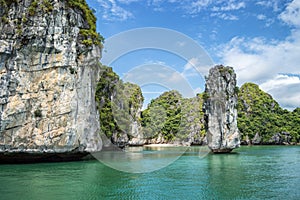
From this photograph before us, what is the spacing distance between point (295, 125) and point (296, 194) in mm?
80227

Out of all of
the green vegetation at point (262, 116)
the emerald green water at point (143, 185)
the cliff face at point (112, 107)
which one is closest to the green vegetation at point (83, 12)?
the emerald green water at point (143, 185)

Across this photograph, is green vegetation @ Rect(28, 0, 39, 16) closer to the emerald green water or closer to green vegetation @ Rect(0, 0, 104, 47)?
green vegetation @ Rect(0, 0, 104, 47)

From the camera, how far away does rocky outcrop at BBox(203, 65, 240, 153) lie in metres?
37.3

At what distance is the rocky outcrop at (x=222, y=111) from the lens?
122ft

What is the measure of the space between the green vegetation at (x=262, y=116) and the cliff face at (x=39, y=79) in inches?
2471

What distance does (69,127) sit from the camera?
2236cm

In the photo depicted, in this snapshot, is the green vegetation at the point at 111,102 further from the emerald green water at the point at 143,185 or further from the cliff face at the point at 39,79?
the emerald green water at the point at 143,185

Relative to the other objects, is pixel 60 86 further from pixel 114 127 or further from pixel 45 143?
pixel 114 127

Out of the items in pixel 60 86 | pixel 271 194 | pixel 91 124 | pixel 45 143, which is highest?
pixel 60 86

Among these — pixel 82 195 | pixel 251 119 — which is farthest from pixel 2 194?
pixel 251 119

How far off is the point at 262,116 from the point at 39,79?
7525 cm

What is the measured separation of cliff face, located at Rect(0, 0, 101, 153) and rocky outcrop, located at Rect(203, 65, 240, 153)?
20693 mm

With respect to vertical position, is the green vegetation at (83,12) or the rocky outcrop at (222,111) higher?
the green vegetation at (83,12)

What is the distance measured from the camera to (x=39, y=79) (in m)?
21.8
